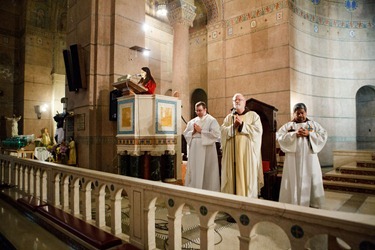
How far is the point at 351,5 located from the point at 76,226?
12695 mm

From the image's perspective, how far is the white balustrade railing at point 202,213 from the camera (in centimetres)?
118

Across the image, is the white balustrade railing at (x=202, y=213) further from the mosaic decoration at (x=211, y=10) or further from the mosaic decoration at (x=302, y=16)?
the mosaic decoration at (x=211, y=10)

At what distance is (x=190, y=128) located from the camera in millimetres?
4871

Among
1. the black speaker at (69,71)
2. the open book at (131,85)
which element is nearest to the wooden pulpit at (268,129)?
the open book at (131,85)

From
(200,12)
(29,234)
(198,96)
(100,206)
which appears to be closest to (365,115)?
(198,96)

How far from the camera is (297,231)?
1.32 meters

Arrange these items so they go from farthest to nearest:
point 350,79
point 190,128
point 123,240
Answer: point 350,79 < point 190,128 < point 123,240

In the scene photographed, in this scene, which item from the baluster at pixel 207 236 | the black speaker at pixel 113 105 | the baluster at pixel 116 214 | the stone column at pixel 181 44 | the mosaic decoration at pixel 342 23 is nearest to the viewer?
the baluster at pixel 207 236

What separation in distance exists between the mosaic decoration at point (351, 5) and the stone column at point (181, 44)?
6.58 meters

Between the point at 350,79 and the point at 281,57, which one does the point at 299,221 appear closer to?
the point at 281,57

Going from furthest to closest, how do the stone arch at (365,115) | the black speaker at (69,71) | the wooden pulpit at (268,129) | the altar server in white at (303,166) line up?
the stone arch at (365,115)
the black speaker at (69,71)
the wooden pulpit at (268,129)
the altar server in white at (303,166)

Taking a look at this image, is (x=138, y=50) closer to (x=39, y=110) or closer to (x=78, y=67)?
(x=78, y=67)

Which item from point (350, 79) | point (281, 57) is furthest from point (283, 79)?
point (350, 79)

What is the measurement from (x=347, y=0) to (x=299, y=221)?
40.3 ft
